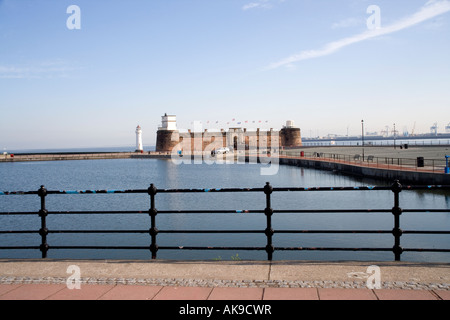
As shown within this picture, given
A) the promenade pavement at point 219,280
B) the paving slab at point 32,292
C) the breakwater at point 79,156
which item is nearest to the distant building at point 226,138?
the breakwater at point 79,156

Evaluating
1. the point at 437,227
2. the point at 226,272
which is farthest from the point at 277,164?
the point at 226,272

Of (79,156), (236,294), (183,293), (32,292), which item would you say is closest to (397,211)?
(236,294)

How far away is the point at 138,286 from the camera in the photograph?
4961 millimetres

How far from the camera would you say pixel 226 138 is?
120375mm

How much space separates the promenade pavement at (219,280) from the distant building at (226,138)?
108 metres

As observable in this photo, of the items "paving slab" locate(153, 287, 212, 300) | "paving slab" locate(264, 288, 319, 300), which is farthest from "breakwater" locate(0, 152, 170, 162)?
"paving slab" locate(264, 288, 319, 300)

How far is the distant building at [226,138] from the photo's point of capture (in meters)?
113

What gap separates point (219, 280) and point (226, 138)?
116 m

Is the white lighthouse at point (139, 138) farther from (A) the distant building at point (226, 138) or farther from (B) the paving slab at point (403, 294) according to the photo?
(B) the paving slab at point (403, 294)

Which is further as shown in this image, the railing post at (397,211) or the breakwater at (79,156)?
the breakwater at (79,156)

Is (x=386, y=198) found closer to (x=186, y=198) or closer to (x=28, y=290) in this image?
(x=186, y=198)

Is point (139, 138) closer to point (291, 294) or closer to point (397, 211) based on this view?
point (397, 211)

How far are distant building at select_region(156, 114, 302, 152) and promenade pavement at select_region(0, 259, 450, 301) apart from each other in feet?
353
